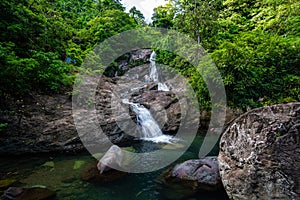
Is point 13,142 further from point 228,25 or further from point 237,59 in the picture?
point 228,25

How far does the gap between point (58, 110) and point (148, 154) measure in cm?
508

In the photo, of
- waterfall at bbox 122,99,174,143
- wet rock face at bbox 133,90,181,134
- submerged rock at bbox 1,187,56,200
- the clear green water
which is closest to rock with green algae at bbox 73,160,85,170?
the clear green water

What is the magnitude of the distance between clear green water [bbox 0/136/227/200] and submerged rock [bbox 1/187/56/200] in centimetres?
31

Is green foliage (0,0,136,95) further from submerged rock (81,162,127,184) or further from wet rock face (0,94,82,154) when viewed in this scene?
submerged rock (81,162,127,184)

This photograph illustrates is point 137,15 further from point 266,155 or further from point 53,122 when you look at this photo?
point 266,155

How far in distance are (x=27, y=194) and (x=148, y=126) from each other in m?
8.06

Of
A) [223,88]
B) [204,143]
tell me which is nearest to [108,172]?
[204,143]

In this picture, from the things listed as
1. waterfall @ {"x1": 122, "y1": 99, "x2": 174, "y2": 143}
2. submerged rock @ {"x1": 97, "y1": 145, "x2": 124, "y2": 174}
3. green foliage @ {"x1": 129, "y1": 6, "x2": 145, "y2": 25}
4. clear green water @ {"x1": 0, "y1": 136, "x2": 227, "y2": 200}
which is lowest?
clear green water @ {"x1": 0, "y1": 136, "x2": 227, "y2": 200}

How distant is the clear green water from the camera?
211 inches

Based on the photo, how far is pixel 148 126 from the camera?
483 inches

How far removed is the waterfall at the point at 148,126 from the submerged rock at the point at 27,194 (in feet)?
22.5

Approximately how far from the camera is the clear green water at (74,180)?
5352 mm

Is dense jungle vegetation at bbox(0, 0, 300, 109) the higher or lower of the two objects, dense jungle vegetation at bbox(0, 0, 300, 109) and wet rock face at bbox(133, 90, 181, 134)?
the higher

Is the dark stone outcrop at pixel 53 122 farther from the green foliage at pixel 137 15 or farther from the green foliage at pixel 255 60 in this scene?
the green foliage at pixel 137 15
